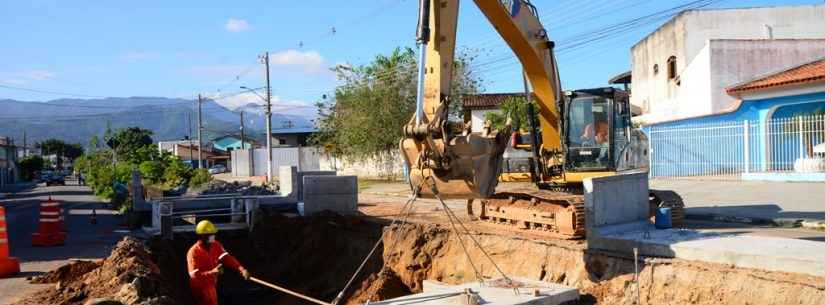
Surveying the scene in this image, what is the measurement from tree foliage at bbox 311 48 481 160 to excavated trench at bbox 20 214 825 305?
19.2 m

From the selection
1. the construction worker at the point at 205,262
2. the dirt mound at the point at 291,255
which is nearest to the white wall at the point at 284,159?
the dirt mound at the point at 291,255

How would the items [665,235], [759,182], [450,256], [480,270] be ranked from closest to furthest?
[665,235], [480,270], [450,256], [759,182]

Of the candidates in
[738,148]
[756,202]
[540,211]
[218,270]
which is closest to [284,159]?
[738,148]

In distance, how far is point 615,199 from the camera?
10141 millimetres

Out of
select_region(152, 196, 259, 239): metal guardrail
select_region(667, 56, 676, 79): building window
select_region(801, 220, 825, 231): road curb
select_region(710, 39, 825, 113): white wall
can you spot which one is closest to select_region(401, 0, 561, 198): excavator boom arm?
select_region(801, 220, 825, 231): road curb

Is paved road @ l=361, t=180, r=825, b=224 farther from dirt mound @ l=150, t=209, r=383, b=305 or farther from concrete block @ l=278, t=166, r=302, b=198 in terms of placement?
concrete block @ l=278, t=166, r=302, b=198

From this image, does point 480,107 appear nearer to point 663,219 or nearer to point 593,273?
point 663,219

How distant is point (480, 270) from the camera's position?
11.3 m

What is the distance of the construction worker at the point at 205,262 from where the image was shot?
854 centimetres

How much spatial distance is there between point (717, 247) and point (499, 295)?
8.81ft

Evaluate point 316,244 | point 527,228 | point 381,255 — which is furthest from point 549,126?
point 316,244

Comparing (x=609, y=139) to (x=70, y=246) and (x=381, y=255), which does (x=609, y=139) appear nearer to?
(x=381, y=255)

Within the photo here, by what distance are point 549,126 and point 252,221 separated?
8265 millimetres

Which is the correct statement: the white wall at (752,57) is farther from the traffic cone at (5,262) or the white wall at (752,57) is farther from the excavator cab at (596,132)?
the traffic cone at (5,262)
